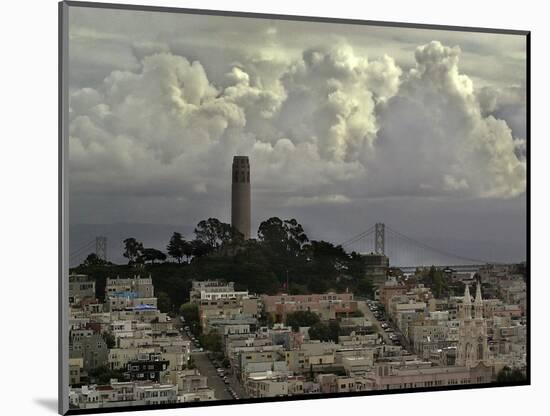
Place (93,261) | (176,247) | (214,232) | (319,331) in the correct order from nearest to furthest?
(93,261) → (176,247) → (214,232) → (319,331)

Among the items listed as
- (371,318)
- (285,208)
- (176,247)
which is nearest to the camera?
(176,247)

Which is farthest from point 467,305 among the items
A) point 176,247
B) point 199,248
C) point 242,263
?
point 176,247

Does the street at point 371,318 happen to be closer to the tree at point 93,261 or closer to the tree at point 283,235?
the tree at point 283,235

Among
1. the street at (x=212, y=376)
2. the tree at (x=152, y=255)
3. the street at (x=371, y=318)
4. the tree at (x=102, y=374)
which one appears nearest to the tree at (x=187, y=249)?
the tree at (x=152, y=255)

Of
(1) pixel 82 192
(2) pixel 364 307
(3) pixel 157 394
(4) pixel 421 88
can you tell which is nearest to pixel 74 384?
(3) pixel 157 394

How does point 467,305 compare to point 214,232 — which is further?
point 467,305

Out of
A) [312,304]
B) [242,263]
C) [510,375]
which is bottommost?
[510,375]

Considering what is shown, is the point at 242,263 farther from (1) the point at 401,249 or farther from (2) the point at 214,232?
(1) the point at 401,249
